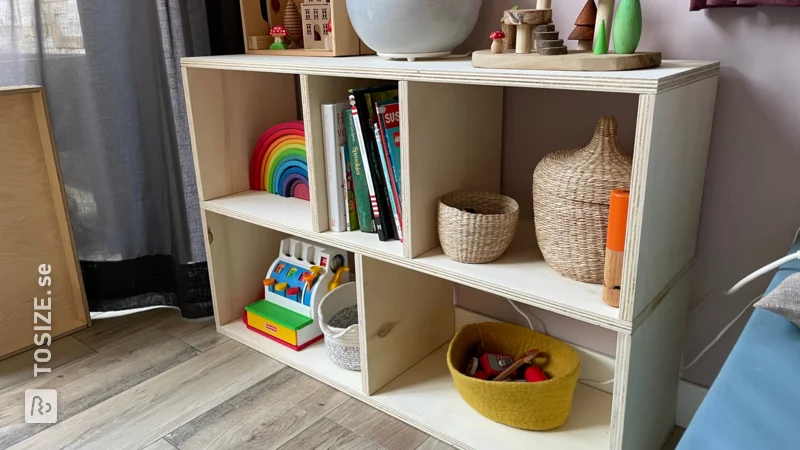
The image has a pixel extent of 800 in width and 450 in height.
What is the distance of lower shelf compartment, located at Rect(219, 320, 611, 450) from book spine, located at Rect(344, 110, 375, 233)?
373 mm

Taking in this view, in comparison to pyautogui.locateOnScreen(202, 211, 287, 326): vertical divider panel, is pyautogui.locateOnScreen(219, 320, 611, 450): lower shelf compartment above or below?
below

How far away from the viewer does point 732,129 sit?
3.57ft

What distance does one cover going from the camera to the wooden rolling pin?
0.90 metres

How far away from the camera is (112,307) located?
1.80 m

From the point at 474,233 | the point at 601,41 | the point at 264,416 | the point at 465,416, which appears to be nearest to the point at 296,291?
the point at 264,416

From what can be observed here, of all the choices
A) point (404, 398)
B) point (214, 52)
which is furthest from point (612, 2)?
point (214, 52)

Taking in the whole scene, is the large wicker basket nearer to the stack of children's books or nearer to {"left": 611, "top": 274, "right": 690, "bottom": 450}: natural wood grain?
{"left": 611, "top": 274, "right": 690, "bottom": 450}: natural wood grain

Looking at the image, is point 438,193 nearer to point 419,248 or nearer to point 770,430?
point 419,248

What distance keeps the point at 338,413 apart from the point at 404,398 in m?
0.15

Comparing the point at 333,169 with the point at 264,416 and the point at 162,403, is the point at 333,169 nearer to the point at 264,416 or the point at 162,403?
the point at 264,416

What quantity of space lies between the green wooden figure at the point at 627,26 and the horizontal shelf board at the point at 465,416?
73cm

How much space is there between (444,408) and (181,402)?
60 centimetres

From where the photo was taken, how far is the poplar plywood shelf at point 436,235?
3.06 feet

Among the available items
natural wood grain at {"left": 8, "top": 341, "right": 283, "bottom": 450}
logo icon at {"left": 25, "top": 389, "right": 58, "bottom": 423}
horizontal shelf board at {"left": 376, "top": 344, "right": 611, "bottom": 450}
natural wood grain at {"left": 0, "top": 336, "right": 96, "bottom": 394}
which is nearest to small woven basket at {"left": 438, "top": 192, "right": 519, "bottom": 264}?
horizontal shelf board at {"left": 376, "top": 344, "right": 611, "bottom": 450}
